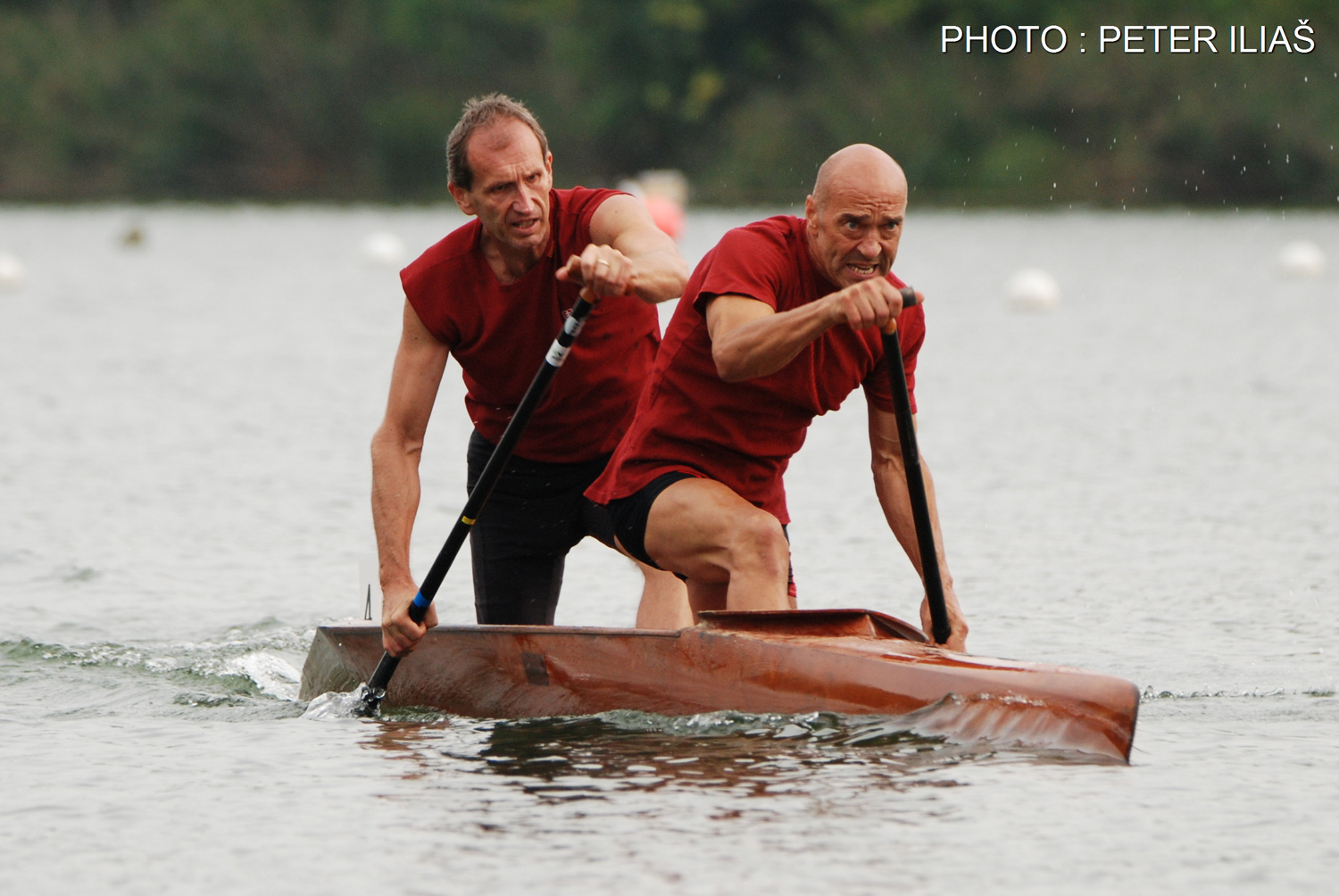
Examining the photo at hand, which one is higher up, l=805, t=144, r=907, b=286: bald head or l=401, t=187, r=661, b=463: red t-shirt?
l=805, t=144, r=907, b=286: bald head

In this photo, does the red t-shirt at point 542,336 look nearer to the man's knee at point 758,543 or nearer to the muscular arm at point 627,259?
the muscular arm at point 627,259

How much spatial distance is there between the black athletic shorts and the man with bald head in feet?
1.46

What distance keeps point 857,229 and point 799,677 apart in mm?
1331

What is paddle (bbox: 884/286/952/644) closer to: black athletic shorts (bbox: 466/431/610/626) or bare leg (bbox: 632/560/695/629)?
bare leg (bbox: 632/560/695/629)

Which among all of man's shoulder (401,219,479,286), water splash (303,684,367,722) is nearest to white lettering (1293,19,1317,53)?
water splash (303,684,367,722)

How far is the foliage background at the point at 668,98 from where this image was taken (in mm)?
49125

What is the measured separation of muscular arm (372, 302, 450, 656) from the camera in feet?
20.8

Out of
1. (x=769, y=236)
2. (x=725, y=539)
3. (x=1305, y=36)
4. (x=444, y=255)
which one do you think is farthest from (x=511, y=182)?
(x=1305, y=36)

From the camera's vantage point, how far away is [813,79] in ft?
Answer: 187

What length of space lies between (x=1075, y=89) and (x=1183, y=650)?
43798 mm

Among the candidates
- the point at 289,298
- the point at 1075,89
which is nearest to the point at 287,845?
the point at 289,298

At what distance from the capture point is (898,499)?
636 cm

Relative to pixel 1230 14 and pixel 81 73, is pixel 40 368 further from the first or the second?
pixel 81 73

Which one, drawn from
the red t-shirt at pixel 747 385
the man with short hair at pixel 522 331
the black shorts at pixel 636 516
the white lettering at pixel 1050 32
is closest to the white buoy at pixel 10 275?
the man with short hair at pixel 522 331
